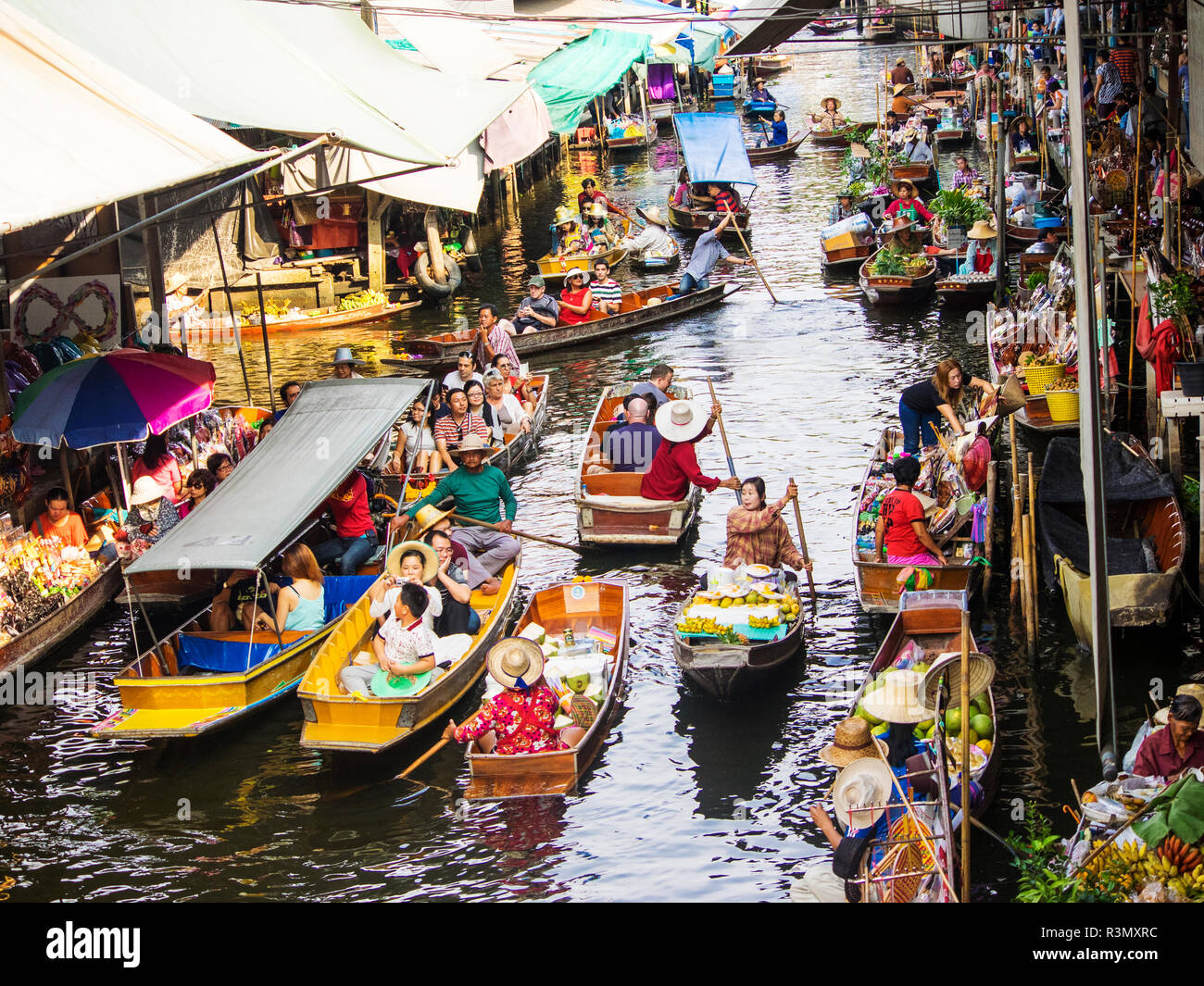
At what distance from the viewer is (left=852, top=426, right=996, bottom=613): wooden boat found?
11.1 m

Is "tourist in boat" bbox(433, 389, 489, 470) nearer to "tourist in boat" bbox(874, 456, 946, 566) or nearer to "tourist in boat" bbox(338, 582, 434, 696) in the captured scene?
"tourist in boat" bbox(338, 582, 434, 696)

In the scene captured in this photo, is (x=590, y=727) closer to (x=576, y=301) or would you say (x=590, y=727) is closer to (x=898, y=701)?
(x=898, y=701)

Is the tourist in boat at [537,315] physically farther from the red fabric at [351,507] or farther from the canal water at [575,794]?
the red fabric at [351,507]

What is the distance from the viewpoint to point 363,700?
9766 mm

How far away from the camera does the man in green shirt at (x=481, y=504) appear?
12320mm

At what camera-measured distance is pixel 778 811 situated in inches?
361

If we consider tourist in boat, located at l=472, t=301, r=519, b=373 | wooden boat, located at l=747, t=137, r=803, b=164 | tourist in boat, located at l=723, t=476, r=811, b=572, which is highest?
wooden boat, located at l=747, t=137, r=803, b=164

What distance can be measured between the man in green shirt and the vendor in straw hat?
1.59 m

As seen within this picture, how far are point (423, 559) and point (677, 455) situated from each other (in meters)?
3.37

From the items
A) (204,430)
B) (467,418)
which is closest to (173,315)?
(204,430)

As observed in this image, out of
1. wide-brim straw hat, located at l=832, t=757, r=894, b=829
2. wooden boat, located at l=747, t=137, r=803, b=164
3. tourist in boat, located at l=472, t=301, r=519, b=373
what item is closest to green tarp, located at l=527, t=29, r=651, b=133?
wooden boat, located at l=747, t=137, r=803, b=164

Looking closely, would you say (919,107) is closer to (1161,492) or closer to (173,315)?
(173,315)

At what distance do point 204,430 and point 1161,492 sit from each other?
34.8 ft

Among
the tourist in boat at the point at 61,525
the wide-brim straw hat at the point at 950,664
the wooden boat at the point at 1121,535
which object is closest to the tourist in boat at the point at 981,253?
the wooden boat at the point at 1121,535
